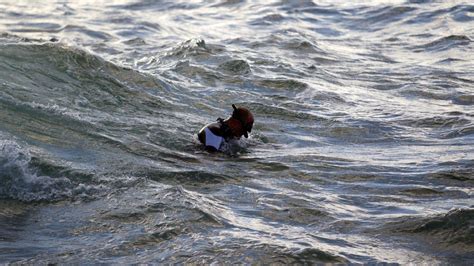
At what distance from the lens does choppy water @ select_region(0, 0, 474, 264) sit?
5445mm

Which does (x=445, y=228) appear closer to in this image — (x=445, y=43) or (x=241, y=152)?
(x=241, y=152)

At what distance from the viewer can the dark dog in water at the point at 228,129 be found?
25.9 ft

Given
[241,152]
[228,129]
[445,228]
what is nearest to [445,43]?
[241,152]

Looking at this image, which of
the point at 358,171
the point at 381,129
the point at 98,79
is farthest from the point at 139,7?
the point at 358,171

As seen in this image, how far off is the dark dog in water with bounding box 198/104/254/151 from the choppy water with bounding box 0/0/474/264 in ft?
0.43

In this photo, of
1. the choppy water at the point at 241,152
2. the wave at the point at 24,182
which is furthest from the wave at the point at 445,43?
the wave at the point at 24,182

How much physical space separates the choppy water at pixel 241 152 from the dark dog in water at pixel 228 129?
0.13m

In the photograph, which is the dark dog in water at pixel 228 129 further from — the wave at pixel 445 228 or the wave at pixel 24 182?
the wave at pixel 445 228

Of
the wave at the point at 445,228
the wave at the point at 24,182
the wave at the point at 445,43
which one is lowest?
the wave at the point at 445,228

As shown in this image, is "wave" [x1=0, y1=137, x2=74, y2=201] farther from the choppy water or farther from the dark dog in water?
the dark dog in water

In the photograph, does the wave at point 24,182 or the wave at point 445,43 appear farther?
the wave at point 445,43

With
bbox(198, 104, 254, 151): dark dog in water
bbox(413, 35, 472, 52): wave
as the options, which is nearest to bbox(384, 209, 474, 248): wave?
bbox(198, 104, 254, 151): dark dog in water

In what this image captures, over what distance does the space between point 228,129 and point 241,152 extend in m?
0.33

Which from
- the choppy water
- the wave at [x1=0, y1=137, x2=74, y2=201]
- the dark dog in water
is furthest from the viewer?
the dark dog in water
